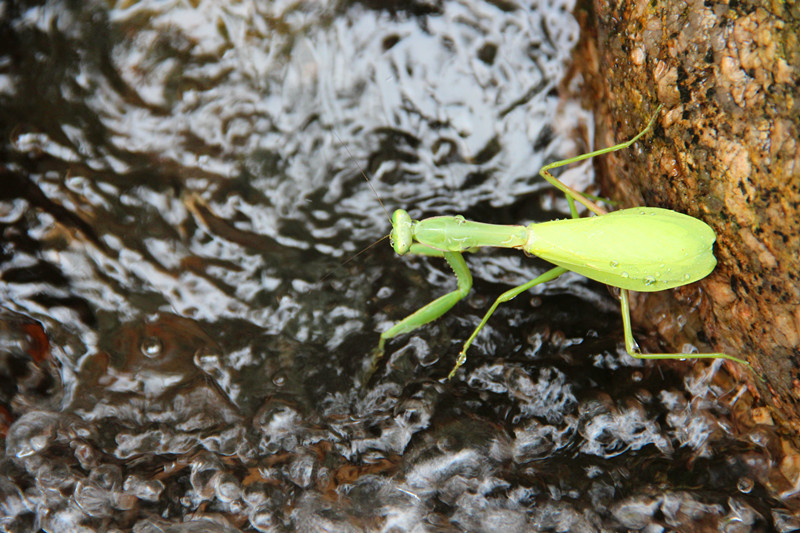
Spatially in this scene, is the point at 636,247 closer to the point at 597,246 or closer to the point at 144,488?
the point at 597,246

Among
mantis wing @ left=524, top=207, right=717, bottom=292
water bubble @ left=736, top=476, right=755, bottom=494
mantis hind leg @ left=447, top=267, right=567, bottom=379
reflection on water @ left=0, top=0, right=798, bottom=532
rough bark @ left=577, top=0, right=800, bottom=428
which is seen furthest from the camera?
mantis hind leg @ left=447, top=267, right=567, bottom=379

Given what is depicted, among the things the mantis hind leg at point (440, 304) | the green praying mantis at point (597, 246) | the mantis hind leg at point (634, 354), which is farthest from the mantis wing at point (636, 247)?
the mantis hind leg at point (440, 304)

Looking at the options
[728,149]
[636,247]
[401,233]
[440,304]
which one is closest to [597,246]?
[636,247]

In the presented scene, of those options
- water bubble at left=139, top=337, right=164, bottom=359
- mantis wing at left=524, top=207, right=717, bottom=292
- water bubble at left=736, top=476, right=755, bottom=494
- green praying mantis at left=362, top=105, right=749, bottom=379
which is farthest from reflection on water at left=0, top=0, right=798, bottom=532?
mantis wing at left=524, top=207, right=717, bottom=292

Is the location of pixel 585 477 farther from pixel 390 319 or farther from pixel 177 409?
pixel 177 409

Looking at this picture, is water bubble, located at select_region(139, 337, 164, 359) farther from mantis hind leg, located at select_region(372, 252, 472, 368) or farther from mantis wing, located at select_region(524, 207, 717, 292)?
mantis wing, located at select_region(524, 207, 717, 292)

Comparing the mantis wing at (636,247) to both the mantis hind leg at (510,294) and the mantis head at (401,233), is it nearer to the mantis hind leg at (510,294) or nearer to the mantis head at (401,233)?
the mantis hind leg at (510,294)

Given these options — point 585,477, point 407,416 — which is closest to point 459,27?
point 407,416
